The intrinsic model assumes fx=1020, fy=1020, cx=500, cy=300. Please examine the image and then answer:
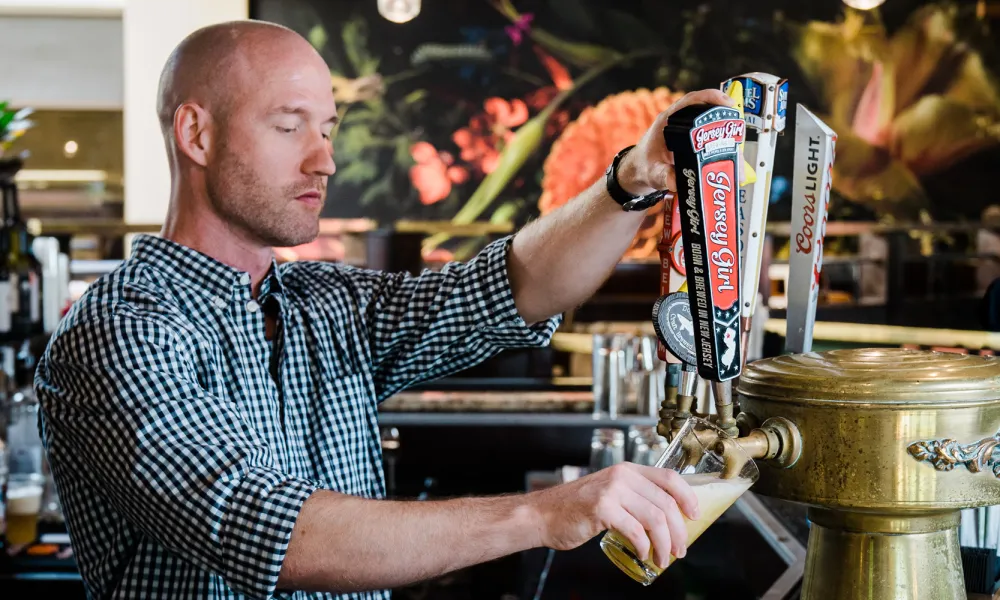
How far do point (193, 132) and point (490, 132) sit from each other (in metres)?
6.04

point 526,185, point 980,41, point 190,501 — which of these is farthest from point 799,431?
point 980,41

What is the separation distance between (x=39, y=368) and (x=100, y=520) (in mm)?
204

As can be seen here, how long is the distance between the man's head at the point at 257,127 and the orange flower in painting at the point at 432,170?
5953mm

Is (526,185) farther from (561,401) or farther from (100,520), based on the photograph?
(100,520)

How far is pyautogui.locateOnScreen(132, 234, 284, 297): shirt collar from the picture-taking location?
1337 mm

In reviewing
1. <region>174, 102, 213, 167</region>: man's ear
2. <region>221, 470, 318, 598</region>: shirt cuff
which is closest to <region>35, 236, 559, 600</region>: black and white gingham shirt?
<region>221, 470, 318, 598</region>: shirt cuff

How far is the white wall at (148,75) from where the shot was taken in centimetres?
731

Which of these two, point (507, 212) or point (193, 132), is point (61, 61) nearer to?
point (507, 212)

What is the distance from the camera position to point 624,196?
46.6 inches

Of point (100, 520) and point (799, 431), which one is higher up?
point (799, 431)

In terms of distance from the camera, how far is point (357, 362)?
151 centimetres

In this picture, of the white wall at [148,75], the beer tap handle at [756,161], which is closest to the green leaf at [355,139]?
the white wall at [148,75]

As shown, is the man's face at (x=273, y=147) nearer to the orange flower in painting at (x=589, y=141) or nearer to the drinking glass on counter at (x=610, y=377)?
the drinking glass on counter at (x=610, y=377)

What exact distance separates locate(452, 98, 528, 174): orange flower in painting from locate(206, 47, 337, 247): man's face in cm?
601
